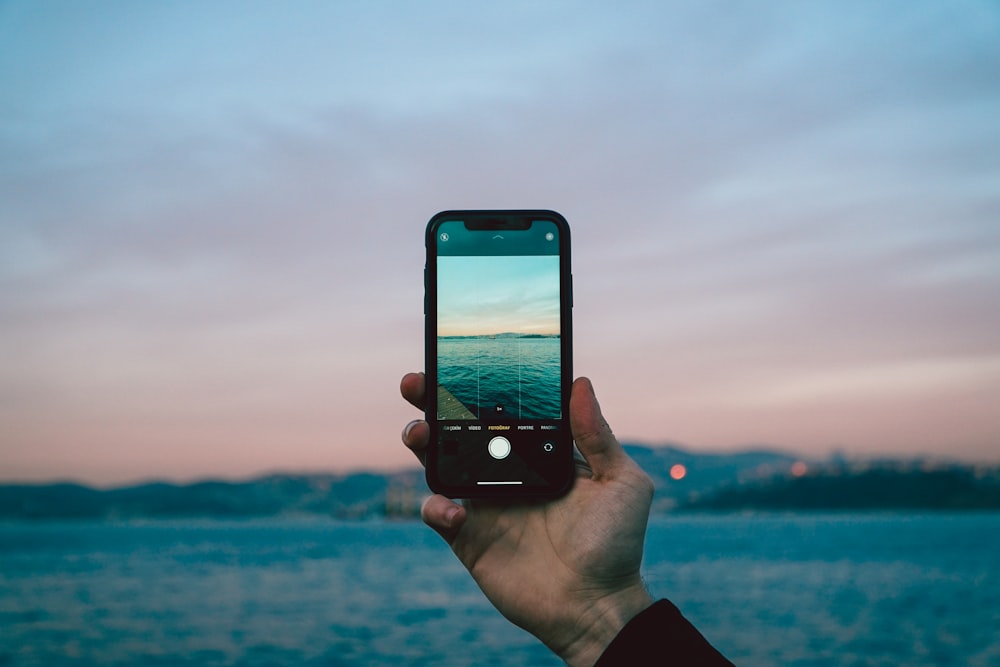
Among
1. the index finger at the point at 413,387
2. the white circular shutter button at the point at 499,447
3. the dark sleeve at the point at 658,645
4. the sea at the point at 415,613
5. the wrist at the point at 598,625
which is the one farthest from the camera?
the sea at the point at 415,613

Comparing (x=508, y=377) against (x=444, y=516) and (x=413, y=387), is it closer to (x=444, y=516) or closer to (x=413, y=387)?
(x=413, y=387)

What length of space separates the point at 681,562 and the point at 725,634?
54095 millimetres

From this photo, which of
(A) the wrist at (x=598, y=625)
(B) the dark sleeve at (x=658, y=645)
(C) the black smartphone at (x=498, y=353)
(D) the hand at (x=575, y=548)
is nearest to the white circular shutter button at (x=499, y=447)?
(C) the black smartphone at (x=498, y=353)

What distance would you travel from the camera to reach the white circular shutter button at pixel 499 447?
3.76 metres

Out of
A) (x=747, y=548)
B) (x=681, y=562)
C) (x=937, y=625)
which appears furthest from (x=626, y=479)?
(x=747, y=548)

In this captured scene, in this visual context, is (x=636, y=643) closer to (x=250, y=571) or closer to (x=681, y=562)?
(x=250, y=571)

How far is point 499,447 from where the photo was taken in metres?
3.78

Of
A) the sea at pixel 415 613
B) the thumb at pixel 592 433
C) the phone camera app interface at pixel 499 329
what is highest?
the phone camera app interface at pixel 499 329

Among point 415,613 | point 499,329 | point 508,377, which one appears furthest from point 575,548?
point 415,613

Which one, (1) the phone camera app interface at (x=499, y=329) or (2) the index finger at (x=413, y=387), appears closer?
(2) the index finger at (x=413, y=387)

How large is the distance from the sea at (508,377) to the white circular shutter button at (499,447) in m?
0.11

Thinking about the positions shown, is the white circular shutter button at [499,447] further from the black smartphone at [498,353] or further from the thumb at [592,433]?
the thumb at [592,433]

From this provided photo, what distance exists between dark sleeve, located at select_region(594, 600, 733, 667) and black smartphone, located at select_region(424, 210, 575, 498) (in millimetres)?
698

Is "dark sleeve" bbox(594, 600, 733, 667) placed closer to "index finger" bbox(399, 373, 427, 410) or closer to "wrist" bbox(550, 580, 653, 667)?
"wrist" bbox(550, 580, 653, 667)
